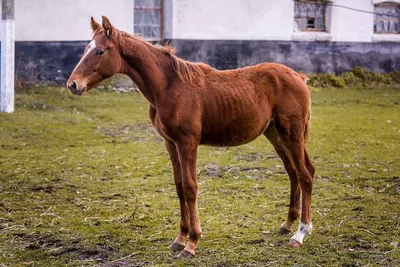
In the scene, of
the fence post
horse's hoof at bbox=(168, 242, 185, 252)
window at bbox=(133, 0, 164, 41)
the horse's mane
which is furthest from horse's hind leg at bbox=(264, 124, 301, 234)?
window at bbox=(133, 0, 164, 41)

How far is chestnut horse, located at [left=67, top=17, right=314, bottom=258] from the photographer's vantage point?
6000 millimetres

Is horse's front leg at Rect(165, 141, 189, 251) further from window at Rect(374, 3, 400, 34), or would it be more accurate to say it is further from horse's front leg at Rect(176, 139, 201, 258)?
window at Rect(374, 3, 400, 34)

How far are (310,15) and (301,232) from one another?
12558 millimetres

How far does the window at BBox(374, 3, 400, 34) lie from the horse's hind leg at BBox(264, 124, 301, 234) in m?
12.9

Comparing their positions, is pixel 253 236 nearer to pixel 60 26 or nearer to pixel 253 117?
pixel 253 117

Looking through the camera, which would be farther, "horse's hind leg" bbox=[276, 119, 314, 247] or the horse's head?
"horse's hind leg" bbox=[276, 119, 314, 247]

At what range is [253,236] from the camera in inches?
256

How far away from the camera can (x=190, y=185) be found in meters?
6.05

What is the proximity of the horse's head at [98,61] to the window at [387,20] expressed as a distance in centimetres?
1387

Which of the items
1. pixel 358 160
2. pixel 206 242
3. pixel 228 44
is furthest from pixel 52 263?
pixel 228 44

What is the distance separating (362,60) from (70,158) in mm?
10539

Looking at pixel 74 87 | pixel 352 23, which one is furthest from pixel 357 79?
pixel 74 87

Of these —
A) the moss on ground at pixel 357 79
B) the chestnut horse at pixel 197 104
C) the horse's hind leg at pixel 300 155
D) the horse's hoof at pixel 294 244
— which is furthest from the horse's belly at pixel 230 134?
the moss on ground at pixel 357 79

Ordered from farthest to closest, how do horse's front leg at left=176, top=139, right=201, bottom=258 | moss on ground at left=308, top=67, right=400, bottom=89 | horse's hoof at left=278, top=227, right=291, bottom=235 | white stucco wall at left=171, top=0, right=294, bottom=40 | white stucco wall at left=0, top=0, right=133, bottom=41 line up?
moss on ground at left=308, top=67, right=400, bottom=89, white stucco wall at left=171, top=0, right=294, bottom=40, white stucco wall at left=0, top=0, right=133, bottom=41, horse's hoof at left=278, top=227, right=291, bottom=235, horse's front leg at left=176, top=139, right=201, bottom=258
